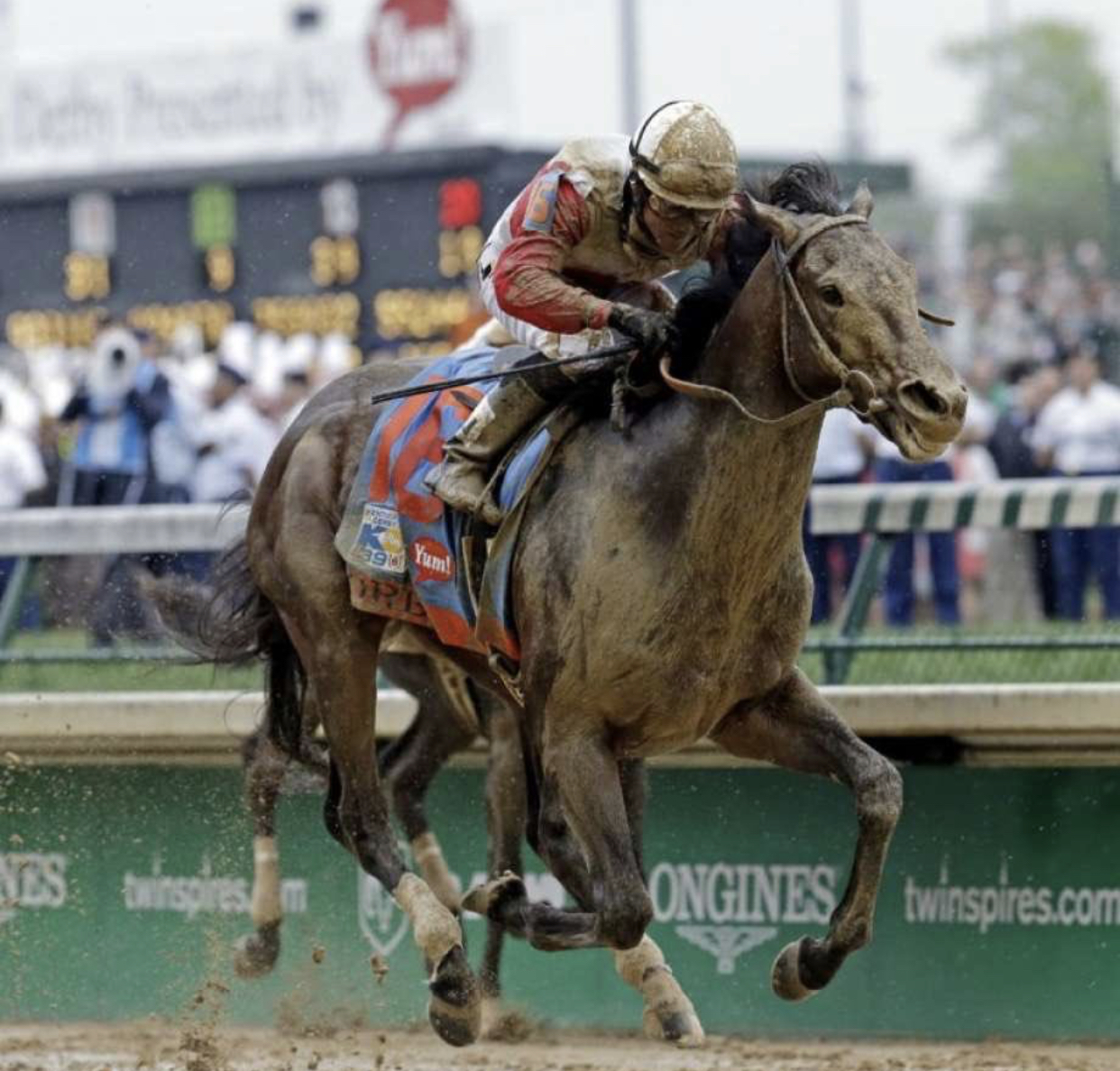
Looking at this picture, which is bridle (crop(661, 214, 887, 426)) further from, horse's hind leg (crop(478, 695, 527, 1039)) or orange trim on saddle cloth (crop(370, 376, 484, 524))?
horse's hind leg (crop(478, 695, 527, 1039))

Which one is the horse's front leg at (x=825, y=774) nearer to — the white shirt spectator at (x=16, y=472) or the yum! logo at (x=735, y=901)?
the yum! logo at (x=735, y=901)

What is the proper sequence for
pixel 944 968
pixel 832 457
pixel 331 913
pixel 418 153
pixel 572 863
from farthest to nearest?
pixel 418 153 < pixel 832 457 < pixel 331 913 < pixel 944 968 < pixel 572 863

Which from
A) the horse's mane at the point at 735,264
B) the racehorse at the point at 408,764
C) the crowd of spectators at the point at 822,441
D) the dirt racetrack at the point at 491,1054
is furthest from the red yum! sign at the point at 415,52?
the horse's mane at the point at 735,264

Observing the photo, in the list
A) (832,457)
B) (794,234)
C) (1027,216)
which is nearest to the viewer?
(794,234)

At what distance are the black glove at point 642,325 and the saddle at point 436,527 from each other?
41cm

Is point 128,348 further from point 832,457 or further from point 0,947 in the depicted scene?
point 0,947

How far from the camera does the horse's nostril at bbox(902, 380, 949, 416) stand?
19.7 feet

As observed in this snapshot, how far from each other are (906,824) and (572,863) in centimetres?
178

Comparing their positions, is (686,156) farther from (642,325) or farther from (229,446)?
(229,446)

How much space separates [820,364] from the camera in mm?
6359

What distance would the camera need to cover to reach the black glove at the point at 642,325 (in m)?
6.71

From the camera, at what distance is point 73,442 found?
14469 mm

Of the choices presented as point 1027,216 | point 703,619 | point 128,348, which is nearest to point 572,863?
point 703,619

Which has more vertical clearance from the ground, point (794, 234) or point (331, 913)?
point (794, 234)
